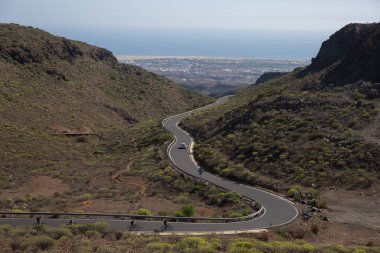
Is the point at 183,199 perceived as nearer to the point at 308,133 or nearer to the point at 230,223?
the point at 230,223

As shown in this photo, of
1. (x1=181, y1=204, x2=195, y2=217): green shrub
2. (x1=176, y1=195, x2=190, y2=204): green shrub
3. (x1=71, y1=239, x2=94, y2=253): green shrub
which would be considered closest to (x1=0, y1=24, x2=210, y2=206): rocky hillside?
(x1=176, y1=195, x2=190, y2=204): green shrub

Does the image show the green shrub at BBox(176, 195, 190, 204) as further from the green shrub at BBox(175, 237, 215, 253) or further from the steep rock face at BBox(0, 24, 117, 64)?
the steep rock face at BBox(0, 24, 117, 64)

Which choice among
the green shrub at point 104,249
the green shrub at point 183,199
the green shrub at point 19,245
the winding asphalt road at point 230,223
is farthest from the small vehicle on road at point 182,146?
the green shrub at point 19,245

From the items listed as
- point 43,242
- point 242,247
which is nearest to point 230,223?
point 242,247

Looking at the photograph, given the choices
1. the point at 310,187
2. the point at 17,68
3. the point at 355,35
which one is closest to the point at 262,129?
the point at 310,187

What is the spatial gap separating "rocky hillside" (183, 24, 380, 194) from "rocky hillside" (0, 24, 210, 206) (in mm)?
9501

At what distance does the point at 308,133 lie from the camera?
4153 cm

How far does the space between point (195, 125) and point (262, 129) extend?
1342cm

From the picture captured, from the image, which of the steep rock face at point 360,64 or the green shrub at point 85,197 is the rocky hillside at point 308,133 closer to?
the steep rock face at point 360,64

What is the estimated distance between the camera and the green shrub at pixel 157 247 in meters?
17.4

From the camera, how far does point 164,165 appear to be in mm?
40000

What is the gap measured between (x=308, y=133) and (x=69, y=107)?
37.5 meters

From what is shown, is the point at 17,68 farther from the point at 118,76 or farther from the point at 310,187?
the point at 310,187

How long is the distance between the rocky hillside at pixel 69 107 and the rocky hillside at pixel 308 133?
9501 mm
